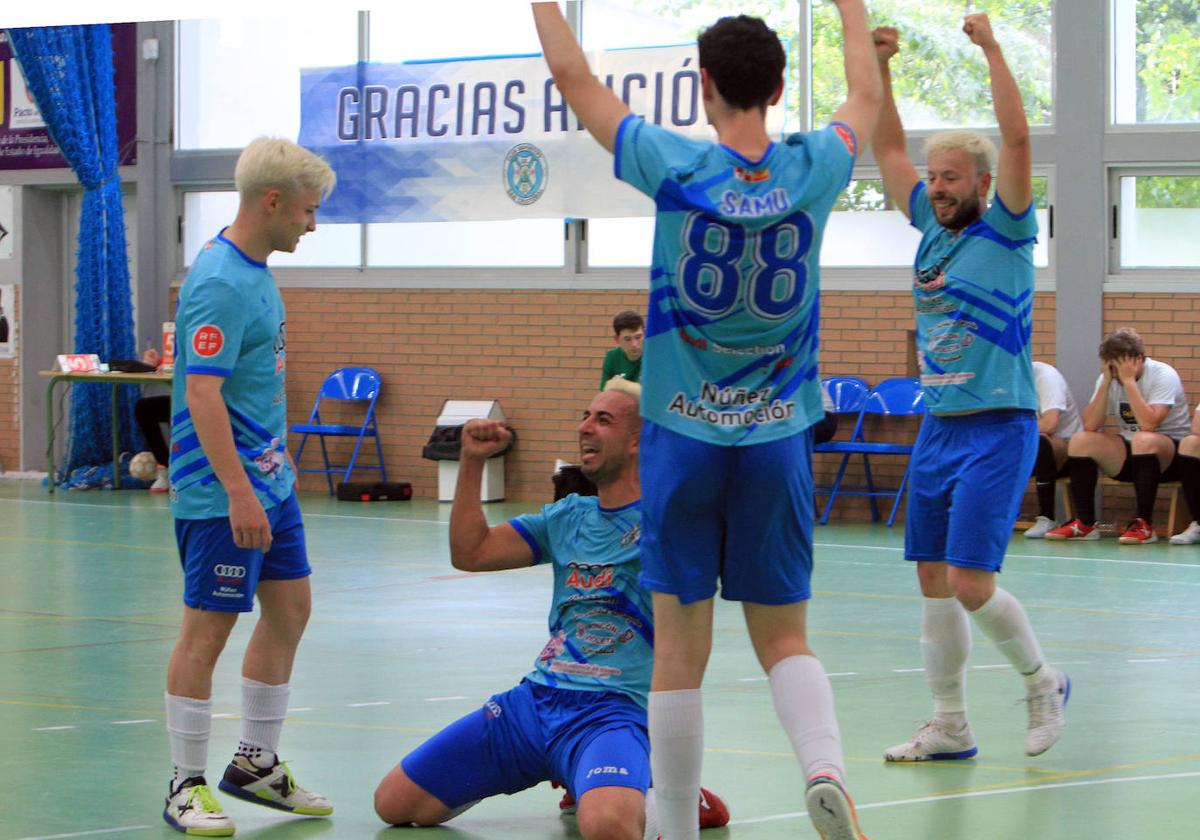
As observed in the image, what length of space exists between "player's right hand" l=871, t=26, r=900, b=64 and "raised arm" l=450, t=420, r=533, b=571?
4.11ft

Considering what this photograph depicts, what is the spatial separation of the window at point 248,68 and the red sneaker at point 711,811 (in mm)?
11891

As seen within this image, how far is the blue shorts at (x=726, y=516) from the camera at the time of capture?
3139 mm

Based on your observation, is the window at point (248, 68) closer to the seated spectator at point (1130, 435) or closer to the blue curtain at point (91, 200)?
the blue curtain at point (91, 200)

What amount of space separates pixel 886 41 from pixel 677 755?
1.77m

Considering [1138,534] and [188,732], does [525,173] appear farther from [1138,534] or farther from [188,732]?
[188,732]

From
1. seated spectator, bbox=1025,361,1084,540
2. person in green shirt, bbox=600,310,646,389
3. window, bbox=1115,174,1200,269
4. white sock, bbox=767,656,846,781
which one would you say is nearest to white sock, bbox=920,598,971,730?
white sock, bbox=767,656,846,781

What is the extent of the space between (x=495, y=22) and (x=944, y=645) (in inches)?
415

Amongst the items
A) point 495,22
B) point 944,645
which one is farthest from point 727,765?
point 495,22

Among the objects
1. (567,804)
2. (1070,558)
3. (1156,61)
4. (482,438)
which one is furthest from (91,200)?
(482,438)

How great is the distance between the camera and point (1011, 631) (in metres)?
4.72

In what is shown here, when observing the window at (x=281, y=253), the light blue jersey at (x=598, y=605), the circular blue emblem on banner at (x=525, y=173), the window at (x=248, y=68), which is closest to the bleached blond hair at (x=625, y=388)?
the light blue jersey at (x=598, y=605)

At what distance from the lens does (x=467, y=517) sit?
3.99m

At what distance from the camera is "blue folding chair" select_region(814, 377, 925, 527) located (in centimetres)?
1237

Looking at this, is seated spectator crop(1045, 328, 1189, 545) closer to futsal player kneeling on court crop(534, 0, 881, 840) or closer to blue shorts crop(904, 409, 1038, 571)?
blue shorts crop(904, 409, 1038, 571)
